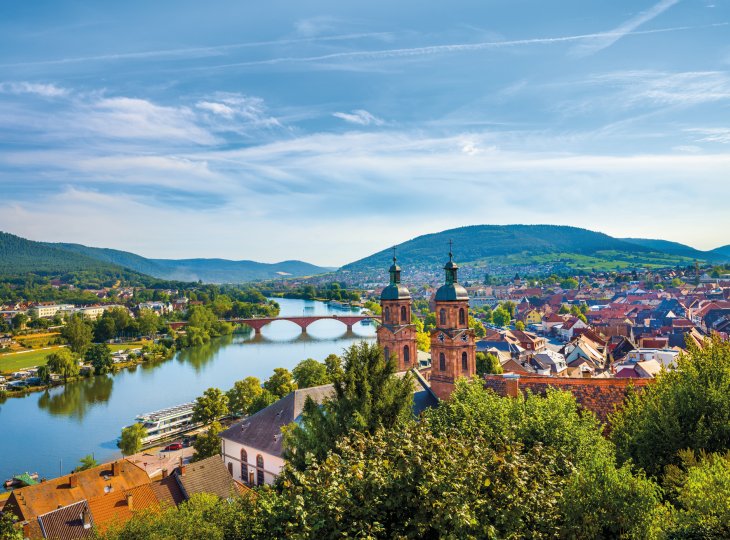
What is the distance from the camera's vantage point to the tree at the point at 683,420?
1000cm

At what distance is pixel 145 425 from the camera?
3400cm

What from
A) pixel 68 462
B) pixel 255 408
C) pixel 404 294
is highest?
pixel 404 294

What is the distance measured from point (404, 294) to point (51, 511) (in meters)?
17.0

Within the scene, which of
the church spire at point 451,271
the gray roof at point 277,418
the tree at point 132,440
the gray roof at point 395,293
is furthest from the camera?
the tree at point 132,440

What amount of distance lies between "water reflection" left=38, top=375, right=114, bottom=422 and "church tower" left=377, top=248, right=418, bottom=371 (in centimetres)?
2471

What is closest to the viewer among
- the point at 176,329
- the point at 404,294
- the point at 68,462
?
the point at 404,294

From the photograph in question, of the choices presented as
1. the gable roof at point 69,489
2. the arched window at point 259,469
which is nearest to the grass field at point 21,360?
the gable roof at point 69,489

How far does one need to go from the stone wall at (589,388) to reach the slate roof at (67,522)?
12605mm

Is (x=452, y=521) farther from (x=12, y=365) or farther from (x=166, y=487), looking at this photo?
(x=12, y=365)

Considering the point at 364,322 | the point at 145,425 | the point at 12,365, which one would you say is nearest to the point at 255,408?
the point at 145,425

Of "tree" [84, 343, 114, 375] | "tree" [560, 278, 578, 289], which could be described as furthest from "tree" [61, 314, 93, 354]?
"tree" [560, 278, 578, 289]

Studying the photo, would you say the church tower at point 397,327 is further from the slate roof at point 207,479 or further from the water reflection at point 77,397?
the water reflection at point 77,397

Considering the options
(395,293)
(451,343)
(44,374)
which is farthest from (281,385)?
(44,374)

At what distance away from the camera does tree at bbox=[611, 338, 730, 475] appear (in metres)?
10.0
